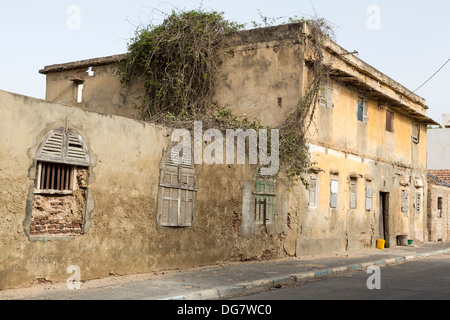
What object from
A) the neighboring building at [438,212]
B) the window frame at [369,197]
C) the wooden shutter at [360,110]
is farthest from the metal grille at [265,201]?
the neighboring building at [438,212]

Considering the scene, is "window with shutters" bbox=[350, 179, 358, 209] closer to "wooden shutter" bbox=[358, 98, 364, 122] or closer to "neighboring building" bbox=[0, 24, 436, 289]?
"neighboring building" bbox=[0, 24, 436, 289]

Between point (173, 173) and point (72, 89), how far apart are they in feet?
37.3

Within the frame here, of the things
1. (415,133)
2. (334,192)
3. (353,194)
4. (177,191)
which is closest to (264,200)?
(177,191)

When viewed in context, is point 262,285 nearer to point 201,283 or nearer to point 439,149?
point 201,283

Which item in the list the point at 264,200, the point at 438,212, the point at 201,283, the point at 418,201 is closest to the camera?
the point at 201,283

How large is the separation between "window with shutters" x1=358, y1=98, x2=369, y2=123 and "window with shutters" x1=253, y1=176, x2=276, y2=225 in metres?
7.11

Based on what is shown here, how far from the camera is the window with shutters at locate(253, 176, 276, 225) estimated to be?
15305 mm

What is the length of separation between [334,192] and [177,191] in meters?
8.33

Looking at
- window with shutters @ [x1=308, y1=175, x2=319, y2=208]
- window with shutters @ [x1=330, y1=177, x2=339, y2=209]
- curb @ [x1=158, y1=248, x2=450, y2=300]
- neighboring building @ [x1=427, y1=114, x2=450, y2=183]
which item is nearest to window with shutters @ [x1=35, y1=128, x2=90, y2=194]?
curb @ [x1=158, y1=248, x2=450, y2=300]

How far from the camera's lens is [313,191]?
18109 mm

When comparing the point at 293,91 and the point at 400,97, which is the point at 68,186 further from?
the point at 400,97

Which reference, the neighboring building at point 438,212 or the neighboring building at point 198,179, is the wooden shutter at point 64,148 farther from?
the neighboring building at point 438,212

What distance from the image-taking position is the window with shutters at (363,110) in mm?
21484

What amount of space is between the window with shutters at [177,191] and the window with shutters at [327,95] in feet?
22.3
